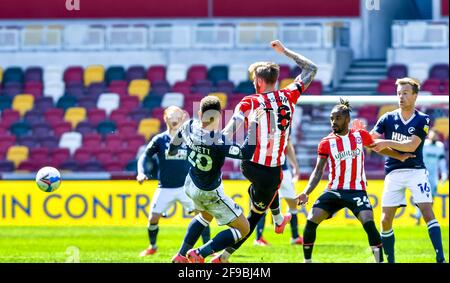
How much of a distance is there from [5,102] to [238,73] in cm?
580

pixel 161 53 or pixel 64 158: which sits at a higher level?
pixel 161 53

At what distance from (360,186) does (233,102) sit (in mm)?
15497

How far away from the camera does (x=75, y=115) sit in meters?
30.9

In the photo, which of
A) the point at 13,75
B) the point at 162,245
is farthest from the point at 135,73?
the point at 162,245

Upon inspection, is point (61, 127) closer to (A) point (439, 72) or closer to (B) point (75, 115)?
(B) point (75, 115)

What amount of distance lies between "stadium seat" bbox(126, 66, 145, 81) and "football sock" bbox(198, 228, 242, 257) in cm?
1912

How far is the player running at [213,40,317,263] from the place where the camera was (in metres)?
13.4

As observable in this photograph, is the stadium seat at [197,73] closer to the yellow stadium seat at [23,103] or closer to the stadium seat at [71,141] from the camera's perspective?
the stadium seat at [71,141]

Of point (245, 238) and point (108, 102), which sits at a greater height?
point (108, 102)

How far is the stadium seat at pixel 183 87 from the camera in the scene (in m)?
30.9
